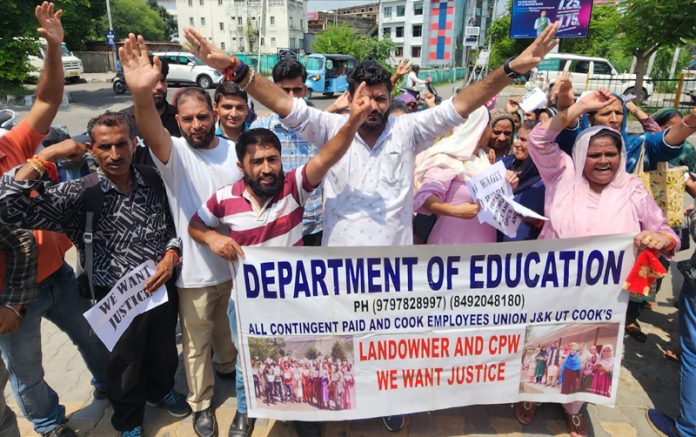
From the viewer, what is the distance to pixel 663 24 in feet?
34.2

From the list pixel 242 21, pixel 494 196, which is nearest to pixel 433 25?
pixel 242 21

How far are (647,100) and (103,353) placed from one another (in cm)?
2114

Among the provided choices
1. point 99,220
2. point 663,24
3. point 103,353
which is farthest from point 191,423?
point 663,24

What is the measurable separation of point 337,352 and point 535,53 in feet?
5.96

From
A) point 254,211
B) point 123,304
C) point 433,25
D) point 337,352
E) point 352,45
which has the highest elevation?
point 433,25

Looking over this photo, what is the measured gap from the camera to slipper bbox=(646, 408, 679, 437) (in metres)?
2.59

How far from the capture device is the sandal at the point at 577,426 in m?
2.57

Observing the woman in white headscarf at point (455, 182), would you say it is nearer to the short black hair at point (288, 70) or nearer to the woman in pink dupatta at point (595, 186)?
the woman in pink dupatta at point (595, 186)

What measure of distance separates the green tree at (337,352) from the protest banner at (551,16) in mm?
21589

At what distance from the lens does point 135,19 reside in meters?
58.3

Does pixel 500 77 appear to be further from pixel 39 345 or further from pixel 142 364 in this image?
pixel 39 345

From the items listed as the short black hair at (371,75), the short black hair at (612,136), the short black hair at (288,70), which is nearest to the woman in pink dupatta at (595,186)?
the short black hair at (612,136)

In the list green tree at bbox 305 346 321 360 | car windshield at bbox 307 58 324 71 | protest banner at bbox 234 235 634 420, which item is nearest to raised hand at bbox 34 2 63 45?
protest banner at bbox 234 235 634 420

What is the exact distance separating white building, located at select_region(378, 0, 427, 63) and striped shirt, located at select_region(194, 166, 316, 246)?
51.8 meters
